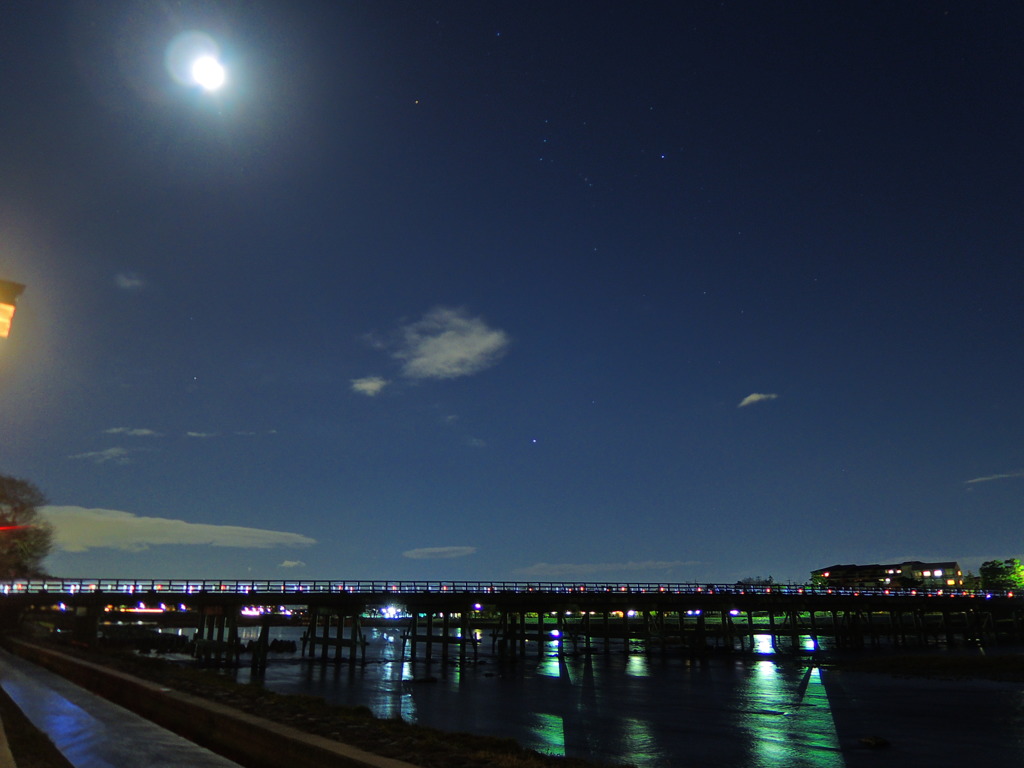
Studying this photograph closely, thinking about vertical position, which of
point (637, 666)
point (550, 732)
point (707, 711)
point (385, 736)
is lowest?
point (637, 666)

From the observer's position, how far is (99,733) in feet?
43.0

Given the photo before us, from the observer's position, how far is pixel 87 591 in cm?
5512

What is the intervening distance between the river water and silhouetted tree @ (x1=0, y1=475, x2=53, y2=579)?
31474mm

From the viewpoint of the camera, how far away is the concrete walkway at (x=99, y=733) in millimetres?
10945

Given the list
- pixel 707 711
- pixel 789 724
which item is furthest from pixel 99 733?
pixel 707 711

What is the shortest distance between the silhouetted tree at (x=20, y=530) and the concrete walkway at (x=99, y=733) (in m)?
59.3

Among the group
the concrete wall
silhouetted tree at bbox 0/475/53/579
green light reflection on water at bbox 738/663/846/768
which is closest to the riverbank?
the concrete wall

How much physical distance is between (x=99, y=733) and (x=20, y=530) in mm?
72281

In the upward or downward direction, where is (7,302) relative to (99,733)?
upward

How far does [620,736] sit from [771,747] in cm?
535

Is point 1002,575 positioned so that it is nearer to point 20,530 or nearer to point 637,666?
point 637,666

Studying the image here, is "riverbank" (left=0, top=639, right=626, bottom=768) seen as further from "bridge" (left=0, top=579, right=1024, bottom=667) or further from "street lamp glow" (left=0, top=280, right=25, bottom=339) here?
"bridge" (left=0, top=579, right=1024, bottom=667)

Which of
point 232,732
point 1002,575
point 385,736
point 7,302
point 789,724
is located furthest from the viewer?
→ point 1002,575

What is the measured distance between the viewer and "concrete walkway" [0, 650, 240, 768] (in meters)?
10.9
